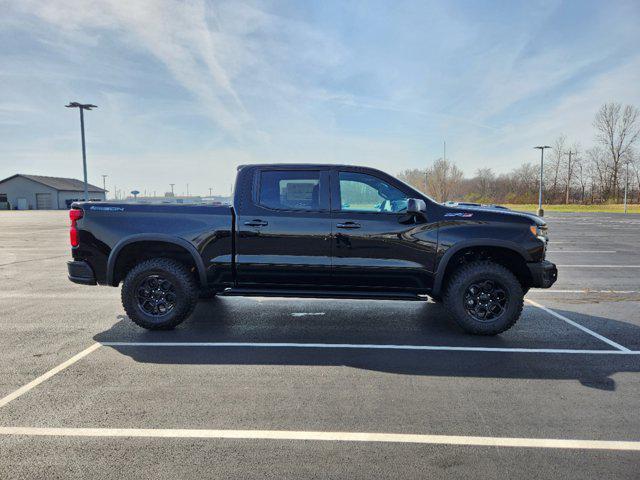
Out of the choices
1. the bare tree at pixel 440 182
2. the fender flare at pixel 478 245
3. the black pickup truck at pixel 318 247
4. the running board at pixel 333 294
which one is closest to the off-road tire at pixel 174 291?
the black pickup truck at pixel 318 247

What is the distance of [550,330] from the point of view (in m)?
5.29

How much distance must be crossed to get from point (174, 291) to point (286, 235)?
1.56m

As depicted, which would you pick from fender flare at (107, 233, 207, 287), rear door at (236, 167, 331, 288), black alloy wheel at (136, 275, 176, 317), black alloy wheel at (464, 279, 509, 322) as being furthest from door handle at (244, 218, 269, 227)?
black alloy wheel at (464, 279, 509, 322)

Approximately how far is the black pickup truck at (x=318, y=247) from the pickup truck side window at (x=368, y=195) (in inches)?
0.5

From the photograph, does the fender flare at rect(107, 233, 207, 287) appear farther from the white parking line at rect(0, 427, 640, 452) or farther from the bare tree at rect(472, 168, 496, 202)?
the bare tree at rect(472, 168, 496, 202)

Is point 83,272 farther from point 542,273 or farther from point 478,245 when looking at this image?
point 542,273

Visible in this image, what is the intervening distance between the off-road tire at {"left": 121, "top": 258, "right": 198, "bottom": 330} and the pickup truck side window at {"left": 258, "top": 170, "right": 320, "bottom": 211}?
1.34 metres

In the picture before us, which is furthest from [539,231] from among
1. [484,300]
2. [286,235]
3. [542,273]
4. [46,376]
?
[46,376]

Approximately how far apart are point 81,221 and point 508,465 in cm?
511

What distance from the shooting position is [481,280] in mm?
5012

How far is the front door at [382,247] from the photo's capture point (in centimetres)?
498

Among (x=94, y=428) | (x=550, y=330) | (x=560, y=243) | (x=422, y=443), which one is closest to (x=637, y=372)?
(x=550, y=330)

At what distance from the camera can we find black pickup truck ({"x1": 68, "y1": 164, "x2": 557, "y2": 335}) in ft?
16.3

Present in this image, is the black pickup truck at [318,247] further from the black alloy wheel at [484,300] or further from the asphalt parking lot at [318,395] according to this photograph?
the asphalt parking lot at [318,395]
